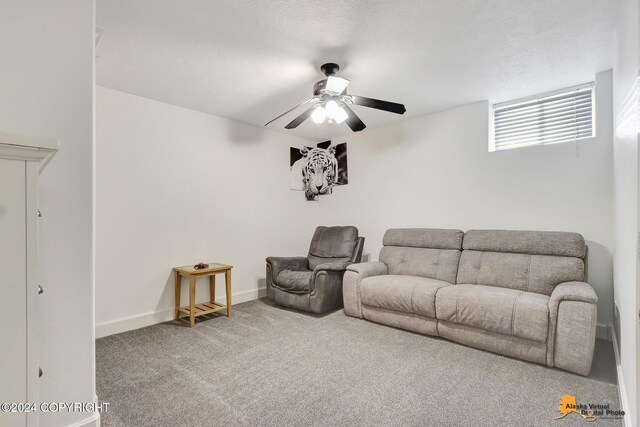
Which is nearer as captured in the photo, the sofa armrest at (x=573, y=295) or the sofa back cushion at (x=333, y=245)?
the sofa armrest at (x=573, y=295)

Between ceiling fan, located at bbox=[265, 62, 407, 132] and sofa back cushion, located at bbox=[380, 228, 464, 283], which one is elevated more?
ceiling fan, located at bbox=[265, 62, 407, 132]

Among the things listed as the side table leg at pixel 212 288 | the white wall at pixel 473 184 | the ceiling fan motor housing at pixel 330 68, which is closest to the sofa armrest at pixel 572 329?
the white wall at pixel 473 184

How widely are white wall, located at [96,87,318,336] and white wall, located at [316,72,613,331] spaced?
1281 mm

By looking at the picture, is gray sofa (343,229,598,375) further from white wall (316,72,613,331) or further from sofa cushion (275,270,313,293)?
sofa cushion (275,270,313,293)

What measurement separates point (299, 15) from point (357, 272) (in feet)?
8.18

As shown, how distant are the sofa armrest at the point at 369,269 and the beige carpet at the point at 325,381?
25.8 inches

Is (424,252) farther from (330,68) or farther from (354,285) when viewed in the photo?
(330,68)

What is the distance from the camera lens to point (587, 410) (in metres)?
1.73

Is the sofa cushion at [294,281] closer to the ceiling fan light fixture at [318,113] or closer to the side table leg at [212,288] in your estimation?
the side table leg at [212,288]

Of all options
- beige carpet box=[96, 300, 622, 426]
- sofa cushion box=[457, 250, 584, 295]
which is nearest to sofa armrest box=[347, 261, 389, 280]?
beige carpet box=[96, 300, 622, 426]

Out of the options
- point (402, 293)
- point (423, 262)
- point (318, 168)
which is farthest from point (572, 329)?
point (318, 168)

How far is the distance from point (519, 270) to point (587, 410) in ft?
4.22

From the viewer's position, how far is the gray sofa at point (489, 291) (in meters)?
2.16

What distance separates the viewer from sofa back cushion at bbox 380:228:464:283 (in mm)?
3293
